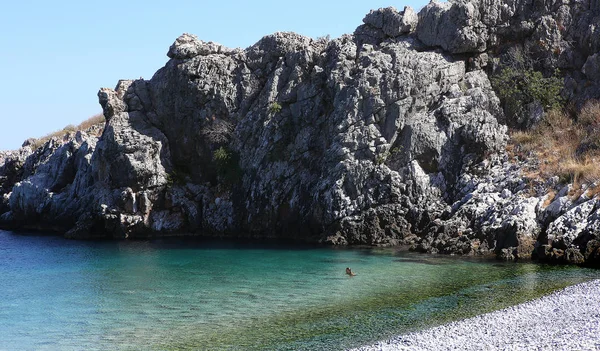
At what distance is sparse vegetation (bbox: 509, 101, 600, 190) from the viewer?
1646 inches

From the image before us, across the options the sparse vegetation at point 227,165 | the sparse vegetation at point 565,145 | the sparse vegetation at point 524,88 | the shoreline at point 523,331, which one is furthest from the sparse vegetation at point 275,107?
the shoreline at point 523,331

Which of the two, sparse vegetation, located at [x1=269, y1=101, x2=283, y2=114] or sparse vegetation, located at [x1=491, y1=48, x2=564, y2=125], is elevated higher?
sparse vegetation, located at [x1=491, y1=48, x2=564, y2=125]

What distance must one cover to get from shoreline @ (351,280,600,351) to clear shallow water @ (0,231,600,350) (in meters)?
1.53

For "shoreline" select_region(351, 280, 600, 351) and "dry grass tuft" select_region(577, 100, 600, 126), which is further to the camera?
"dry grass tuft" select_region(577, 100, 600, 126)

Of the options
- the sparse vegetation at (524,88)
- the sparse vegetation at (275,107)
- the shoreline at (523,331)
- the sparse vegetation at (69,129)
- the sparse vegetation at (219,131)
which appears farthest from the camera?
the sparse vegetation at (69,129)

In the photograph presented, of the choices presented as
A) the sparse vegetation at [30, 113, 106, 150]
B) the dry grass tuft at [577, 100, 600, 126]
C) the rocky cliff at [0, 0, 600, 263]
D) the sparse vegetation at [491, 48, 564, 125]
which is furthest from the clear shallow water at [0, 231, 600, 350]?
the sparse vegetation at [30, 113, 106, 150]

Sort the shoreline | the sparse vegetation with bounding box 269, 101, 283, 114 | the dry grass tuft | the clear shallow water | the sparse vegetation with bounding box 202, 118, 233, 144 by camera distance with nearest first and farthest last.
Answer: the shoreline < the clear shallow water < the dry grass tuft < the sparse vegetation with bounding box 269, 101, 283, 114 < the sparse vegetation with bounding box 202, 118, 233, 144

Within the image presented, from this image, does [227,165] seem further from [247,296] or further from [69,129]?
[69,129]

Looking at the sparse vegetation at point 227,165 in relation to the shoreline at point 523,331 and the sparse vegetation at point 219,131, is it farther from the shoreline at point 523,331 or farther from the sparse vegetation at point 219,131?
the shoreline at point 523,331

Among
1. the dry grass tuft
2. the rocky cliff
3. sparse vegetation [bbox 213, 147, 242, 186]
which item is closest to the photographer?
the rocky cliff

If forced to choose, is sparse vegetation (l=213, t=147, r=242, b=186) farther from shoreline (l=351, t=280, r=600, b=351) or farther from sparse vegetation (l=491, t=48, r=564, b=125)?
shoreline (l=351, t=280, r=600, b=351)

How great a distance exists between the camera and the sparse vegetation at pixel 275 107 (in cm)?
5701

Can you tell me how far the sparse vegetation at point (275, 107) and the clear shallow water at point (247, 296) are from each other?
14.7 m

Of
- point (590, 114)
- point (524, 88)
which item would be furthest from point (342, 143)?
point (590, 114)
